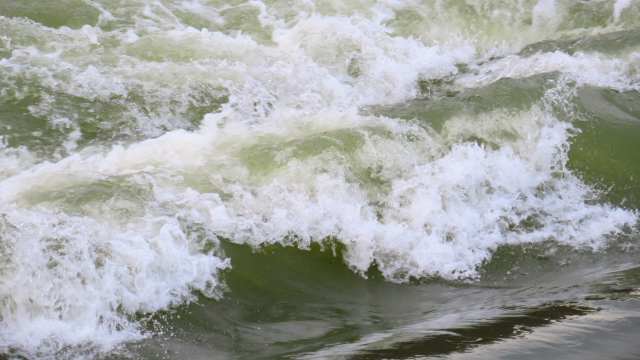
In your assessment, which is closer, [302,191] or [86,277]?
[86,277]

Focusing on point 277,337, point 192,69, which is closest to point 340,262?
point 277,337

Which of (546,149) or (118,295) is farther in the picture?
(546,149)

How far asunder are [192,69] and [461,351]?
389cm

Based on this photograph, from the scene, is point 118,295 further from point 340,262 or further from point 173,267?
point 340,262

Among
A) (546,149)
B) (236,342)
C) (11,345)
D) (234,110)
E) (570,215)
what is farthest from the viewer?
(234,110)

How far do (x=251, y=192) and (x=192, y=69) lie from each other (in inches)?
79.2

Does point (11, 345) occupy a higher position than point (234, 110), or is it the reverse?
→ point (234, 110)

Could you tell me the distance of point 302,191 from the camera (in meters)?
4.45

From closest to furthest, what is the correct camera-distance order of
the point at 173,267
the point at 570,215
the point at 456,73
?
the point at 173,267
the point at 570,215
the point at 456,73

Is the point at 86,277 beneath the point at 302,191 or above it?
beneath

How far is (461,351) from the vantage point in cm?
286

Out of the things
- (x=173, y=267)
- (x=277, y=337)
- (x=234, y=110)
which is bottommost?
(x=277, y=337)

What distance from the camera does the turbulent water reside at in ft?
11.1

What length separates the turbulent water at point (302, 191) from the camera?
11.1ft
